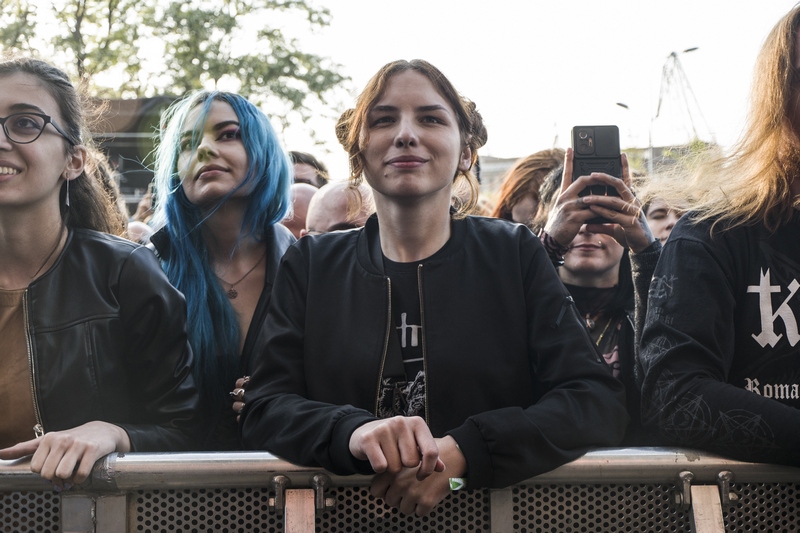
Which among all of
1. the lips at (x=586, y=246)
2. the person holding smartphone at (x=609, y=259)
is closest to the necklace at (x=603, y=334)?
the person holding smartphone at (x=609, y=259)

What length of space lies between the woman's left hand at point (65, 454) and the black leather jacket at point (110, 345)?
0.34 m

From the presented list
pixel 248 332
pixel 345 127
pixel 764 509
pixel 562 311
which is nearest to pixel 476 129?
pixel 345 127

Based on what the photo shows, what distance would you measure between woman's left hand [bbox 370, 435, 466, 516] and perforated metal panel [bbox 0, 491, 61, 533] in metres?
0.68

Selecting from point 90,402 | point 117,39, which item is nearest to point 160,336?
point 90,402

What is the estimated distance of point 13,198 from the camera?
2.55 meters

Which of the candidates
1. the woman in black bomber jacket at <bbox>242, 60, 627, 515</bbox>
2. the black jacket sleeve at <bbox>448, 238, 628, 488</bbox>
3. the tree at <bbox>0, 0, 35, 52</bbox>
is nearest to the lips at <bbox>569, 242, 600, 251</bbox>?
the woman in black bomber jacket at <bbox>242, 60, 627, 515</bbox>

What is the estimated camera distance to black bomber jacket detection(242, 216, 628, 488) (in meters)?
2.13

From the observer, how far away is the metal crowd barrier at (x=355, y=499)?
5.91 ft

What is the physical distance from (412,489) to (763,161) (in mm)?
1397

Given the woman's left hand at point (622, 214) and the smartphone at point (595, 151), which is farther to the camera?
the smartphone at point (595, 151)

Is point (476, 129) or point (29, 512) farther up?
point (476, 129)

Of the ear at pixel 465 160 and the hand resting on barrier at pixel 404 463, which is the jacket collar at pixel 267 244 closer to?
the ear at pixel 465 160

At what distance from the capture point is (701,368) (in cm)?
212

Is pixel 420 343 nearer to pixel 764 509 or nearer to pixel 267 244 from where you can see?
pixel 764 509
